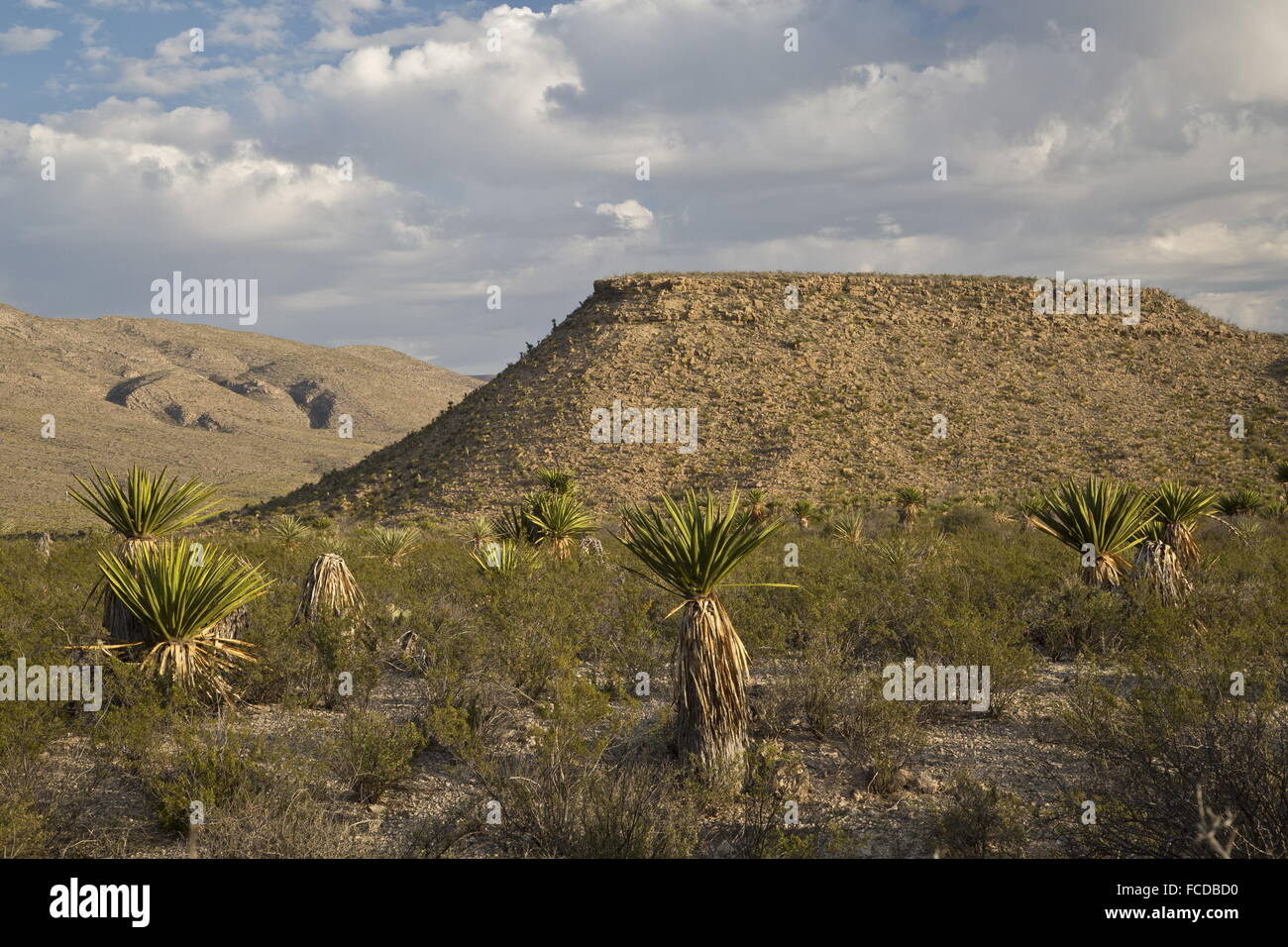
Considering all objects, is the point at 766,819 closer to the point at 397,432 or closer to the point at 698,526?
the point at 698,526

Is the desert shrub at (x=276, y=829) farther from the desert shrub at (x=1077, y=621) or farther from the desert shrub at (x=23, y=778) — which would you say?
the desert shrub at (x=1077, y=621)

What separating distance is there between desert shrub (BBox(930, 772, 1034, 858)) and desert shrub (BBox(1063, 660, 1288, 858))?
1.10ft

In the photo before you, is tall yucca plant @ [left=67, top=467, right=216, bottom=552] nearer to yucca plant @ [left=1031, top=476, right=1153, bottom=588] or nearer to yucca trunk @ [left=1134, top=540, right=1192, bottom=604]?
yucca plant @ [left=1031, top=476, right=1153, bottom=588]

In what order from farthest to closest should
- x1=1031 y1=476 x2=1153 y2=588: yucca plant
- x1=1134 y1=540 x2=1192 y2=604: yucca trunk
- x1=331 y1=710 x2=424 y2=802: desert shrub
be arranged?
x1=1031 y1=476 x2=1153 y2=588: yucca plant < x1=1134 y1=540 x2=1192 y2=604: yucca trunk < x1=331 y1=710 x2=424 y2=802: desert shrub

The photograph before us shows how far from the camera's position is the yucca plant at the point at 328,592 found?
32.4 feet

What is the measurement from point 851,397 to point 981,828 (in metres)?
38.6

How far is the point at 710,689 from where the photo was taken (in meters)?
6.53

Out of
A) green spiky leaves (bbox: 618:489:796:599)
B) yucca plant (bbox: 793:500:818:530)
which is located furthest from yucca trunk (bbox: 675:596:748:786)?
yucca plant (bbox: 793:500:818:530)

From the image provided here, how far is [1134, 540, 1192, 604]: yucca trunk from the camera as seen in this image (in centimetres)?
1069

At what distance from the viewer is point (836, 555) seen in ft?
52.7

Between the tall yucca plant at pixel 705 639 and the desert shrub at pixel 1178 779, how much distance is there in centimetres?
233
